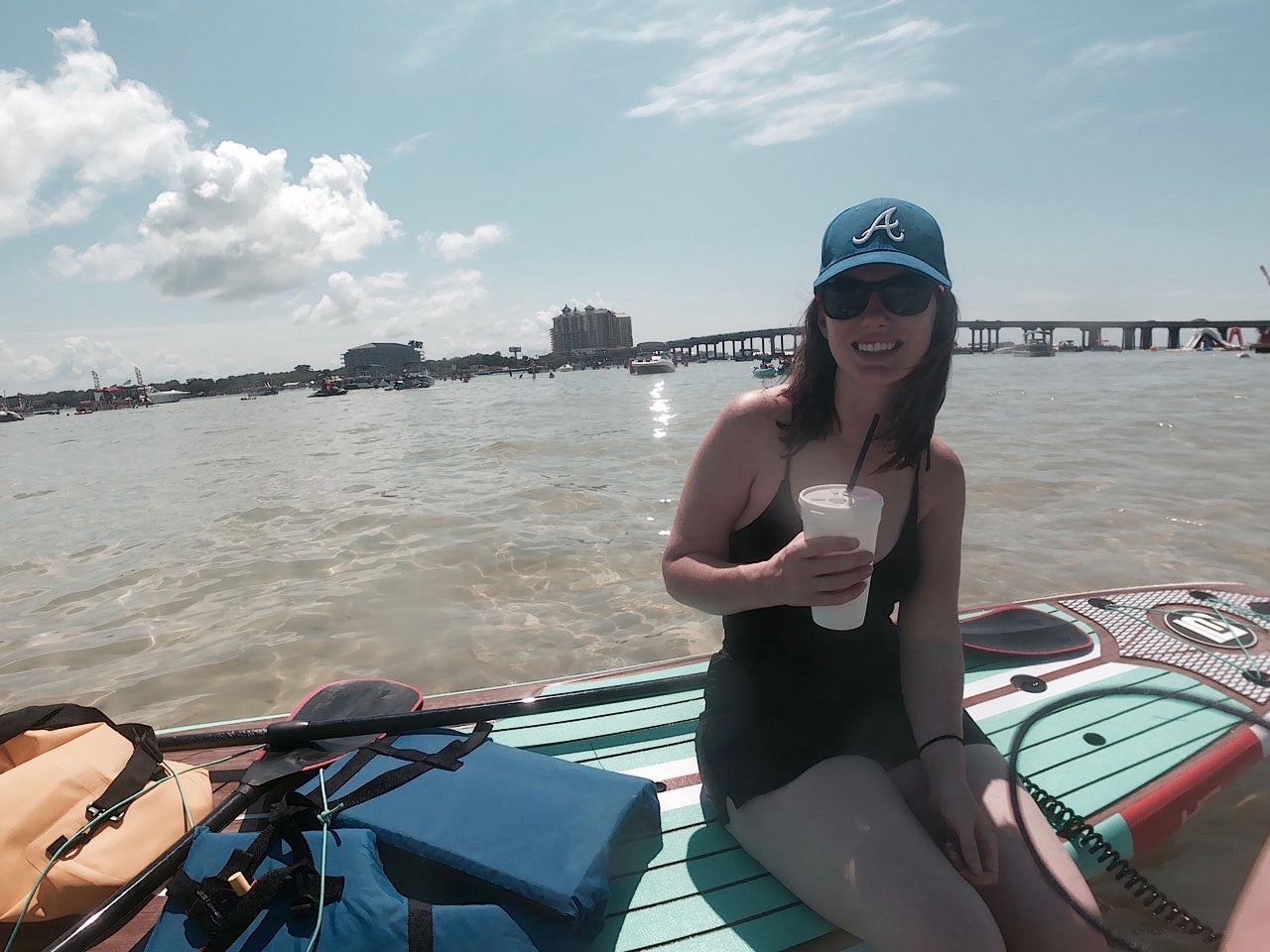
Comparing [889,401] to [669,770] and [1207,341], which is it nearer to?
[669,770]

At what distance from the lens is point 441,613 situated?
5730mm

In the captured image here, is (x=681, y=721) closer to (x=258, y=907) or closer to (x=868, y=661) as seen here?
(x=868, y=661)

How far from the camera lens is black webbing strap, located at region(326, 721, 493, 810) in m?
1.82

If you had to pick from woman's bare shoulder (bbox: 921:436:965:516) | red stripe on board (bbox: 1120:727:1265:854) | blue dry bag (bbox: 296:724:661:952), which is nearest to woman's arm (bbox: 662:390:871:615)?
woman's bare shoulder (bbox: 921:436:965:516)

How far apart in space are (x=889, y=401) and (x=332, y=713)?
2.40 metres

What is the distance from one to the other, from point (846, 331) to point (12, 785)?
2439 millimetres

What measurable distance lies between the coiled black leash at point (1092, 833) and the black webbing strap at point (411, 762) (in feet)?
5.04

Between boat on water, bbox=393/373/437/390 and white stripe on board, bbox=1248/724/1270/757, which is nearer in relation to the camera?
white stripe on board, bbox=1248/724/1270/757

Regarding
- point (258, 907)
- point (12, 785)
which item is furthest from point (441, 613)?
point (258, 907)

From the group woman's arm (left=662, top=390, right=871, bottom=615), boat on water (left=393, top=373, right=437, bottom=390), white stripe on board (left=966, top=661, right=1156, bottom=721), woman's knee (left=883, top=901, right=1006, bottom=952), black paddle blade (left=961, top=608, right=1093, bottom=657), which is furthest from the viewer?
boat on water (left=393, top=373, right=437, bottom=390)

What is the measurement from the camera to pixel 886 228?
1.56m

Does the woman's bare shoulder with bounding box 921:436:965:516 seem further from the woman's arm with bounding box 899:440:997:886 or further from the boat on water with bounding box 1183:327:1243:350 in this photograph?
the boat on water with bounding box 1183:327:1243:350

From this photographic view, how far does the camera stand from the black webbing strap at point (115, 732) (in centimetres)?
176

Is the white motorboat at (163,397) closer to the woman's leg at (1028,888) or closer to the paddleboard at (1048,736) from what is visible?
the paddleboard at (1048,736)
